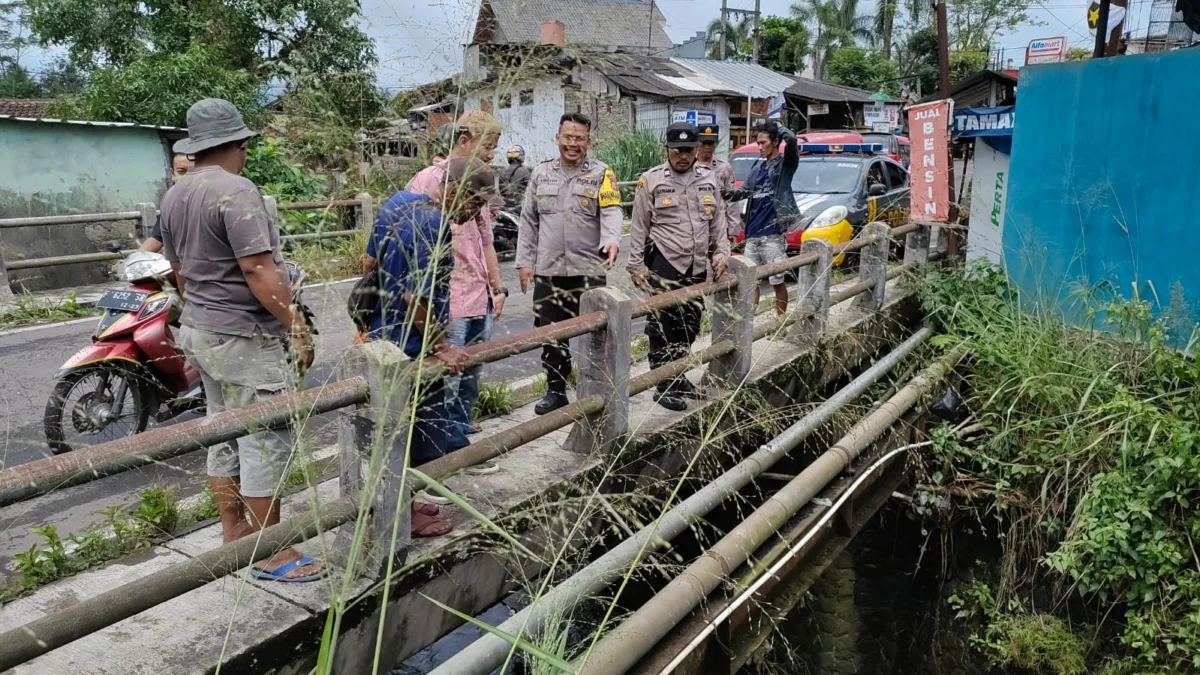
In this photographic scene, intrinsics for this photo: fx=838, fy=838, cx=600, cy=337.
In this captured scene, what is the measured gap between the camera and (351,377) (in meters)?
2.59

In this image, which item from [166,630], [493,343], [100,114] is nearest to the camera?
[166,630]

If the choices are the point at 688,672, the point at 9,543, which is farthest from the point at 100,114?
the point at 688,672

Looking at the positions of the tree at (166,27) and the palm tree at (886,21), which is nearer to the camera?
the tree at (166,27)

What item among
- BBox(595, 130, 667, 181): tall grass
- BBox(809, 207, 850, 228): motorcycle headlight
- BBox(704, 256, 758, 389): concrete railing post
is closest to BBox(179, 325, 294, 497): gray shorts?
BBox(704, 256, 758, 389): concrete railing post

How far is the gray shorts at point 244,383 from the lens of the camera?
280cm

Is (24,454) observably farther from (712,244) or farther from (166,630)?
(712,244)

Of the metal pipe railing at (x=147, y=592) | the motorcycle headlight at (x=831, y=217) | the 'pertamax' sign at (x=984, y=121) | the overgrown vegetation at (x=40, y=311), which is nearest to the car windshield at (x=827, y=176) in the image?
the motorcycle headlight at (x=831, y=217)

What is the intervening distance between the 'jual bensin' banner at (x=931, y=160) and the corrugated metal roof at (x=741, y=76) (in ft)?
66.3

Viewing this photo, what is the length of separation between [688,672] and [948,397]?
3.24 meters

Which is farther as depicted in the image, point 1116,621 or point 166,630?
point 1116,621

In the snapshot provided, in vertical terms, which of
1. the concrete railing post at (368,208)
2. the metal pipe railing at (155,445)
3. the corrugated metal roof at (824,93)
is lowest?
the metal pipe railing at (155,445)

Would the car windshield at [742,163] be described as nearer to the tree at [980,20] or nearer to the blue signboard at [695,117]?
the blue signboard at [695,117]

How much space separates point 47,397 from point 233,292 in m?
3.71

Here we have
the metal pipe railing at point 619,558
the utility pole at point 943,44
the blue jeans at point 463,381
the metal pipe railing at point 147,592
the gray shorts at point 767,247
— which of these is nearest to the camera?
the metal pipe railing at point 147,592
